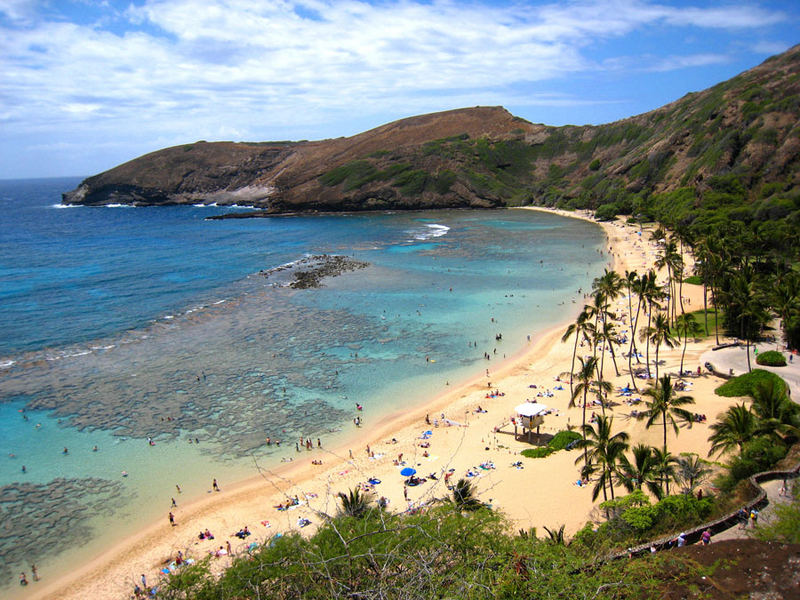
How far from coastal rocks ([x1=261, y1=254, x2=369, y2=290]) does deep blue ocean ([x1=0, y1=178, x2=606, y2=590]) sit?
83.6 inches

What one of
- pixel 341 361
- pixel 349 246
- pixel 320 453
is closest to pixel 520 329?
pixel 341 361

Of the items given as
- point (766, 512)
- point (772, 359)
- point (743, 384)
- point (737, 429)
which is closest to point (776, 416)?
point (737, 429)

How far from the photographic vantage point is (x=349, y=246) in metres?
106

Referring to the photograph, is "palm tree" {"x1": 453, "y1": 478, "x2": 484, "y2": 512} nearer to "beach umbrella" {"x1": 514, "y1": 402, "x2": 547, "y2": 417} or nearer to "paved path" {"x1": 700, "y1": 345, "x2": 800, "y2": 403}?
"beach umbrella" {"x1": 514, "y1": 402, "x2": 547, "y2": 417}

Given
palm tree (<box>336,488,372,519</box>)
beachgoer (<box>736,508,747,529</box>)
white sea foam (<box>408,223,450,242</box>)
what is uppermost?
white sea foam (<box>408,223,450,242</box>)

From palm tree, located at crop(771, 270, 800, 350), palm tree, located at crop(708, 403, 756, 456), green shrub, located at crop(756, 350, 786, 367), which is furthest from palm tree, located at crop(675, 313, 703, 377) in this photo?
palm tree, located at crop(708, 403, 756, 456)

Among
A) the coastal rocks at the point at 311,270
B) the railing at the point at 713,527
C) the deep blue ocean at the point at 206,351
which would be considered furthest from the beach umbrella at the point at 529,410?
the coastal rocks at the point at 311,270

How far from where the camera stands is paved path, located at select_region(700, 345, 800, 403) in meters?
32.6

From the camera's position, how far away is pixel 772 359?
116 ft

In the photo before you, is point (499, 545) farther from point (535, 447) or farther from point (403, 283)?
point (403, 283)

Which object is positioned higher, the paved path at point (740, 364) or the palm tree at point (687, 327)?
the palm tree at point (687, 327)

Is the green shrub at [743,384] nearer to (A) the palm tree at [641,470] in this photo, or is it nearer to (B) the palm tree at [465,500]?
(A) the palm tree at [641,470]

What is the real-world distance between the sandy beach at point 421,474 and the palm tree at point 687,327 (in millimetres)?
1335

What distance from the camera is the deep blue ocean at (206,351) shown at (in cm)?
3028
